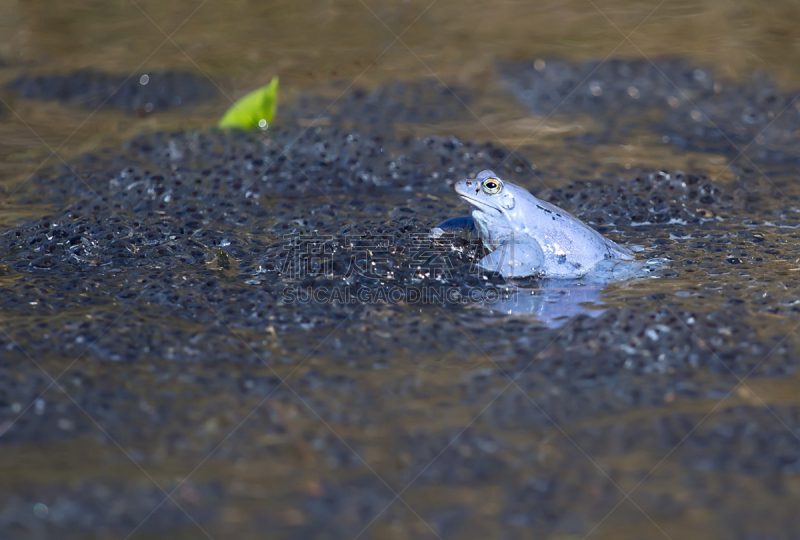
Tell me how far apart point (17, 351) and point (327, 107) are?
127 inches

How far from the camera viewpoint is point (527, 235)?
3826 mm

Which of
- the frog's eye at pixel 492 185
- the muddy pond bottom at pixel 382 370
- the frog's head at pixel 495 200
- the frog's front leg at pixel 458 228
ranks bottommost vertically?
the muddy pond bottom at pixel 382 370

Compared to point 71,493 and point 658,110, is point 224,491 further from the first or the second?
point 658,110

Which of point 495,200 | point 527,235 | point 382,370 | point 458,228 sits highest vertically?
point 495,200

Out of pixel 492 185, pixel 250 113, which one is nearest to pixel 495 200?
pixel 492 185

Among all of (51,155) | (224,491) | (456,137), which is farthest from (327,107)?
(224,491)

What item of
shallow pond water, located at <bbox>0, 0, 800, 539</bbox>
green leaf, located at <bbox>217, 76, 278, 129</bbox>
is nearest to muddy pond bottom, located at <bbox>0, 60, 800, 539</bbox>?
shallow pond water, located at <bbox>0, 0, 800, 539</bbox>

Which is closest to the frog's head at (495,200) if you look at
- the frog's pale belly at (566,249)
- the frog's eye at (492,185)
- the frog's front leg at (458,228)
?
the frog's eye at (492,185)

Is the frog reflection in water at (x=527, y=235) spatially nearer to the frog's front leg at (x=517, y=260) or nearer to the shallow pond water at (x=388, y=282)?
the frog's front leg at (x=517, y=260)

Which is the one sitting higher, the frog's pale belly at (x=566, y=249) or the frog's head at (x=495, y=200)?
the frog's head at (x=495, y=200)

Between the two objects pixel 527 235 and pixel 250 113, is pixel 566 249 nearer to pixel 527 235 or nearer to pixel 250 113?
pixel 527 235

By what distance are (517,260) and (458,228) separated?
1.56 ft

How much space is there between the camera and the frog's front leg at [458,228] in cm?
410

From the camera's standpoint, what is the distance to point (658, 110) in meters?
5.91
